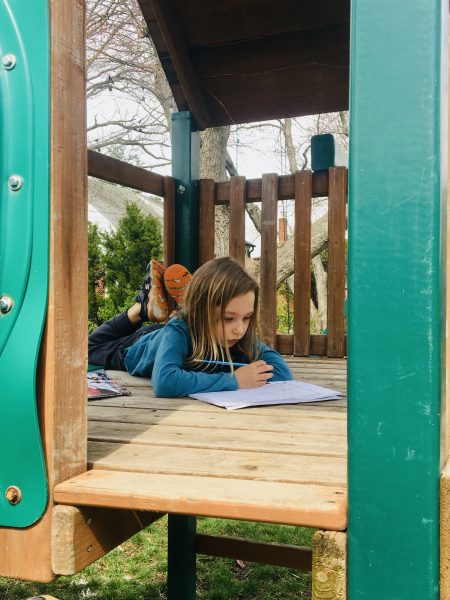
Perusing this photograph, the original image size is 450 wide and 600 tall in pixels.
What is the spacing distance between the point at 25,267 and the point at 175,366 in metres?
1.21

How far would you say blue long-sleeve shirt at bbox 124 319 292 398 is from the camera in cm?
212

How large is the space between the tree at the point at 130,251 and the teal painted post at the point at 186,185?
4.89 metres

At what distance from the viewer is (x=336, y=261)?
139 inches

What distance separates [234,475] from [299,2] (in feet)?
8.76

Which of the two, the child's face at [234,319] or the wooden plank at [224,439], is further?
the child's face at [234,319]

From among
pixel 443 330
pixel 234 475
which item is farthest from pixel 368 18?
pixel 234 475

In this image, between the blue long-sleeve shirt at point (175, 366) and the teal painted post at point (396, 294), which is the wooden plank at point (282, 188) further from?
the teal painted post at point (396, 294)

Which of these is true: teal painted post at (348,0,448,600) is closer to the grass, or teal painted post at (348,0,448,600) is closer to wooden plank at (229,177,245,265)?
the grass

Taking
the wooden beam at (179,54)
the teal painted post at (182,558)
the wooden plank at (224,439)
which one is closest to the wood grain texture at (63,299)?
the wooden plank at (224,439)

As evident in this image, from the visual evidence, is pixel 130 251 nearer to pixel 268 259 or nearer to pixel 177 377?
pixel 268 259

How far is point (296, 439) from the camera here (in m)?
1.38

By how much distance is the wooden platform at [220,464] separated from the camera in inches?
37.6

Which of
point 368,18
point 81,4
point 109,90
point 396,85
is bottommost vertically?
point 396,85

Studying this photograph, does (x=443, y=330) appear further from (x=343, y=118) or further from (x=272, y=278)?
(x=343, y=118)
